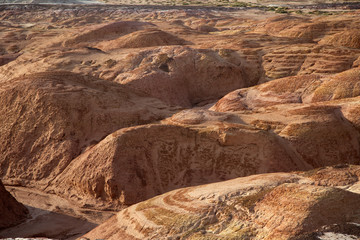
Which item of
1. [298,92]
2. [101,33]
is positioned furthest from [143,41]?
[298,92]

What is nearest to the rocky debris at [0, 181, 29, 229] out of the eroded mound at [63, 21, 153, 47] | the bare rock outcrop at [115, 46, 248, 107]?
the bare rock outcrop at [115, 46, 248, 107]

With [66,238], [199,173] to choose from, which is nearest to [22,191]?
[66,238]

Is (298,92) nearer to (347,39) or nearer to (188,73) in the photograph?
(188,73)

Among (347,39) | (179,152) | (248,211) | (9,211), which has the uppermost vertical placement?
(248,211)

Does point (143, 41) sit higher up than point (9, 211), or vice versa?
point (143, 41)

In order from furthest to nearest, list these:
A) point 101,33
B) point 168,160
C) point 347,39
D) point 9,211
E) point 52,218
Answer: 1. point 101,33
2. point 347,39
3. point 168,160
4. point 52,218
5. point 9,211
